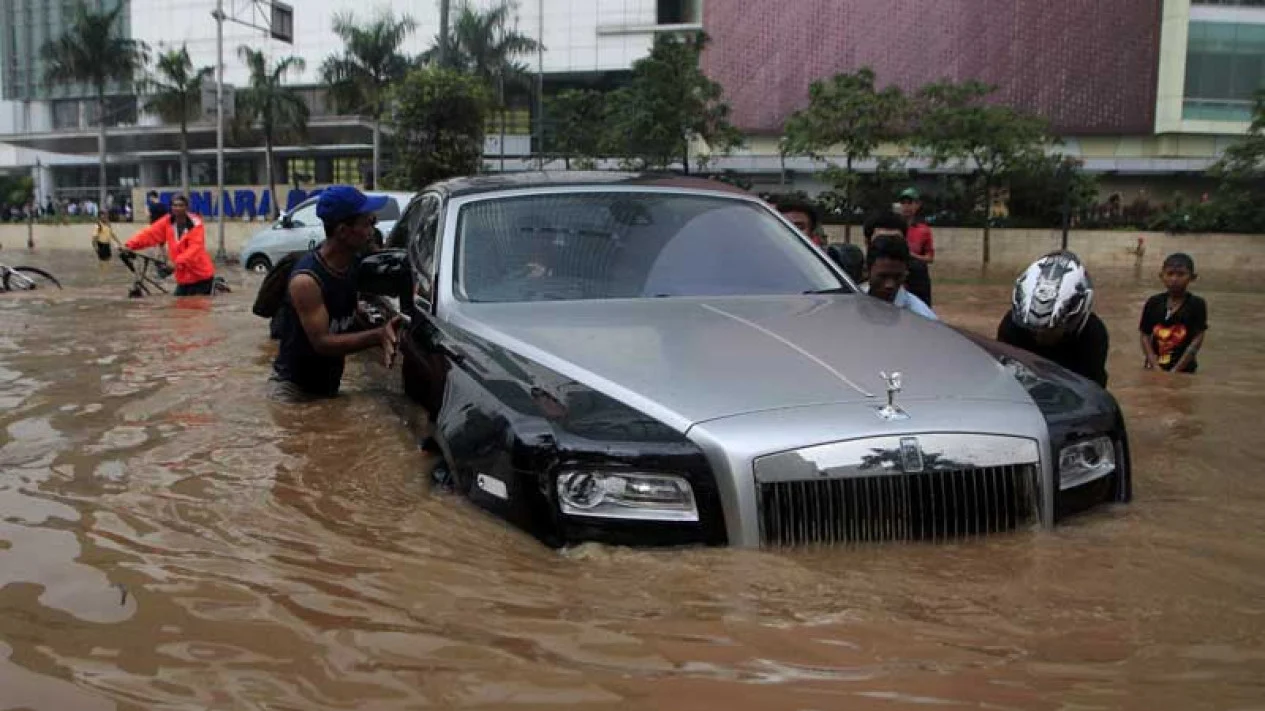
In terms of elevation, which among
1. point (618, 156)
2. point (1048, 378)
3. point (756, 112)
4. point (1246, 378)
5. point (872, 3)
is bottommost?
point (1246, 378)

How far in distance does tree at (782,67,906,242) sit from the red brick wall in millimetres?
17191

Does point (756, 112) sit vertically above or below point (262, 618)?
above

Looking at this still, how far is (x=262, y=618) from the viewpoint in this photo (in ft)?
8.96

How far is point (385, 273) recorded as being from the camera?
14.4 feet

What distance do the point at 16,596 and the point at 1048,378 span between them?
325cm

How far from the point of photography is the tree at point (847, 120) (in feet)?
98.1

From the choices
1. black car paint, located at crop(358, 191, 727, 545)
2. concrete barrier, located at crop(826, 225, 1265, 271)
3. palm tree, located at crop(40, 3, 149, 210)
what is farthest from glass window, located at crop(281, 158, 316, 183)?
black car paint, located at crop(358, 191, 727, 545)

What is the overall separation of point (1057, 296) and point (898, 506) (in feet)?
5.46

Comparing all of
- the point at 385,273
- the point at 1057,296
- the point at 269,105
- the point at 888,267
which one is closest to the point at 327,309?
the point at 385,273

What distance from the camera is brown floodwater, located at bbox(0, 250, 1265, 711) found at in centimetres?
230

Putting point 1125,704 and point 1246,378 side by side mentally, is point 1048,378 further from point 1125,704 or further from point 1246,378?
point 1246,378

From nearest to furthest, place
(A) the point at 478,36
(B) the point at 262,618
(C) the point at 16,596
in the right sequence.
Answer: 1. (B) the point at 262,618
2. (C) the point at 16,596
3. (A) the point at 478,36

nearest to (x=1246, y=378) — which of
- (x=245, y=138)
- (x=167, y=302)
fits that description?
(x=167, y=302)

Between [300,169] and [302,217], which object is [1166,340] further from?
[300,169]
